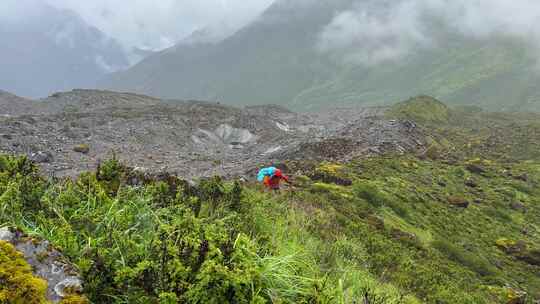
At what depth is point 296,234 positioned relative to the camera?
6746 mm

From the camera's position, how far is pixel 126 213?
4.46 meters

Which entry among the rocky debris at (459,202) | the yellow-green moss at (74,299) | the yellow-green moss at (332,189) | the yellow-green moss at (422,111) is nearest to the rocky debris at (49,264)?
the yellow-green moss at (74,299)

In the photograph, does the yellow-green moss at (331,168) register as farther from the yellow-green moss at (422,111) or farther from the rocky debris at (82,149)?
the yellow-green moss at (422,111)

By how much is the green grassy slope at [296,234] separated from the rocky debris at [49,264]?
101 millimetres

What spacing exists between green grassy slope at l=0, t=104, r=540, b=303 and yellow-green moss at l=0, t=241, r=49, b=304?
1.11 feet

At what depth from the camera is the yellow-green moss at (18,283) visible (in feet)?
9.12

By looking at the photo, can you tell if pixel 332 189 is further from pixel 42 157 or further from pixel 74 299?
pixel 42 157

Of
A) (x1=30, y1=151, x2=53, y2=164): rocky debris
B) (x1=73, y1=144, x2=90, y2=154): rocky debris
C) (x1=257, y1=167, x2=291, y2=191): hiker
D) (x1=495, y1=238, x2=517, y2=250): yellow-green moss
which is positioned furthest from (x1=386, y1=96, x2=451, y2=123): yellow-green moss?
(x1=257, y1=167, x2=291, y2=191): hiker

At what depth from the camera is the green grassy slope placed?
3305 mm

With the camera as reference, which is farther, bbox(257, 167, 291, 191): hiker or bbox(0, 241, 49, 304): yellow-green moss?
bbox(257, 167, 291, 191): hiker

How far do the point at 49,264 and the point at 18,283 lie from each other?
38 cm

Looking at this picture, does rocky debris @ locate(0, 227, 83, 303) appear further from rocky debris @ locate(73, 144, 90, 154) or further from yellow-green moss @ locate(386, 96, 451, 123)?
yellow-green moss @ locate(386, 96, 451, 123)

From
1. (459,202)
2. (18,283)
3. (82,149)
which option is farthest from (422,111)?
(18,283)

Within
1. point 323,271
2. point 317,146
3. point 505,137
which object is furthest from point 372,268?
point 505,137
